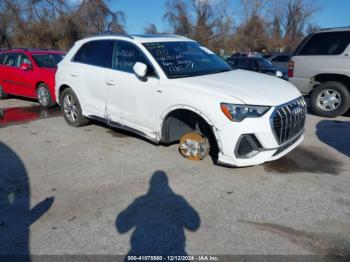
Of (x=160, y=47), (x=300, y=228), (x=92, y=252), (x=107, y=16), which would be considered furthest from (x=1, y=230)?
(x=107, y=16)

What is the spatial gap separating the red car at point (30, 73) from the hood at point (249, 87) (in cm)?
528

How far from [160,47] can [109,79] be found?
39.8 inches

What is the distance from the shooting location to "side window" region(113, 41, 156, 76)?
16.3ft

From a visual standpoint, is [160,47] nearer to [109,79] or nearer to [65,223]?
[109,79]

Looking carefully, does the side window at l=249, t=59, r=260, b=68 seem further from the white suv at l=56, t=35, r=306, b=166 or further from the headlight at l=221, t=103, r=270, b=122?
the headlight at l=221, t=103, r=270, b=122

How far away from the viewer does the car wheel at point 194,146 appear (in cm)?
463

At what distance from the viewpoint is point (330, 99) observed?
7.55 metres

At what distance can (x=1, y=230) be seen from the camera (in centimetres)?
313

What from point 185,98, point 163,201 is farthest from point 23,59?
point 163,201

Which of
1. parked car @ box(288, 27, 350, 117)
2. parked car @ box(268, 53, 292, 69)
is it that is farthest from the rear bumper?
parked car @ box(268, 53, 292, 69)

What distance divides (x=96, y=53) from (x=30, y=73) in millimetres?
3879

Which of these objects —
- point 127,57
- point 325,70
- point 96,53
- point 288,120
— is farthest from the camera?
point 325,70

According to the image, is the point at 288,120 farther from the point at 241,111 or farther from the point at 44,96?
the point at 44,96

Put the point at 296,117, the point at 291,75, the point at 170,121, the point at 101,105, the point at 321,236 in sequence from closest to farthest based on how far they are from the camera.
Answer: the point at 321,236 → the point at 296,117 → the point at 170,121 → the point at 101,105 → the point at 291,75
